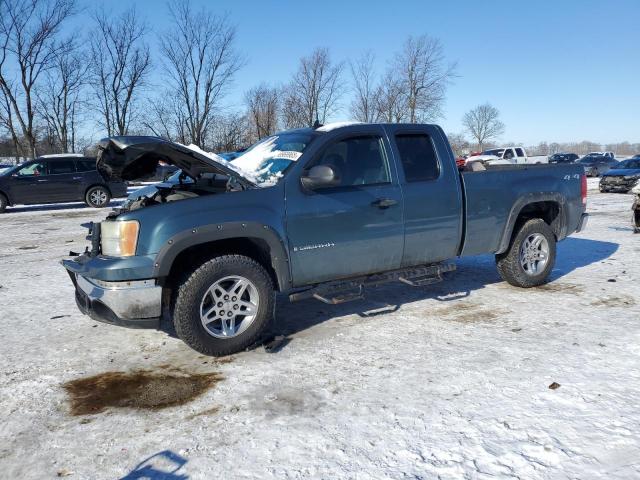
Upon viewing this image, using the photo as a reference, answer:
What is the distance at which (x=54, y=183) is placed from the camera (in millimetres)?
16781

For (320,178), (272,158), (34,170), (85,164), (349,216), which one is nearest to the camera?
(320,178)

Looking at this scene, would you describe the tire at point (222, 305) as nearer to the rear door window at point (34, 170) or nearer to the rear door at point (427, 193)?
the rear door at point (427, 193)

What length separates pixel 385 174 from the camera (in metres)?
4.70

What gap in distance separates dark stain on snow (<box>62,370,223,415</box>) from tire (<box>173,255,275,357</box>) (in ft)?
0.99

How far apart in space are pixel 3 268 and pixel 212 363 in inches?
214

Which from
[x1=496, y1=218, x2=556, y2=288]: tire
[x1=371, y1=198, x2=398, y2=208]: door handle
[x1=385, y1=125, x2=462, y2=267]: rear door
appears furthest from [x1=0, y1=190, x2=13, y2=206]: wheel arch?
[x1=496, y1=218, x2=556, y2=288]: tire

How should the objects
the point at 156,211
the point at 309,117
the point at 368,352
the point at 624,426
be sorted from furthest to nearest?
the point at 309,117
the point at 368,352
the point at 156,211
the point at 624,426

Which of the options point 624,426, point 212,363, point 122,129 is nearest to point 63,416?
point 212,363

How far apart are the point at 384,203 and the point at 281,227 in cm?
105

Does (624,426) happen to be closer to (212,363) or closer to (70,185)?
(212,363)

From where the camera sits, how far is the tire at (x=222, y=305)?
3830 mm

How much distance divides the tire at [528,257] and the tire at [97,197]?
15261 millimetres

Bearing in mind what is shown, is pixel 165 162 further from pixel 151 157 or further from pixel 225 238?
pixel 225 238

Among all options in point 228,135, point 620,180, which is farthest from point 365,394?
point 228,135
